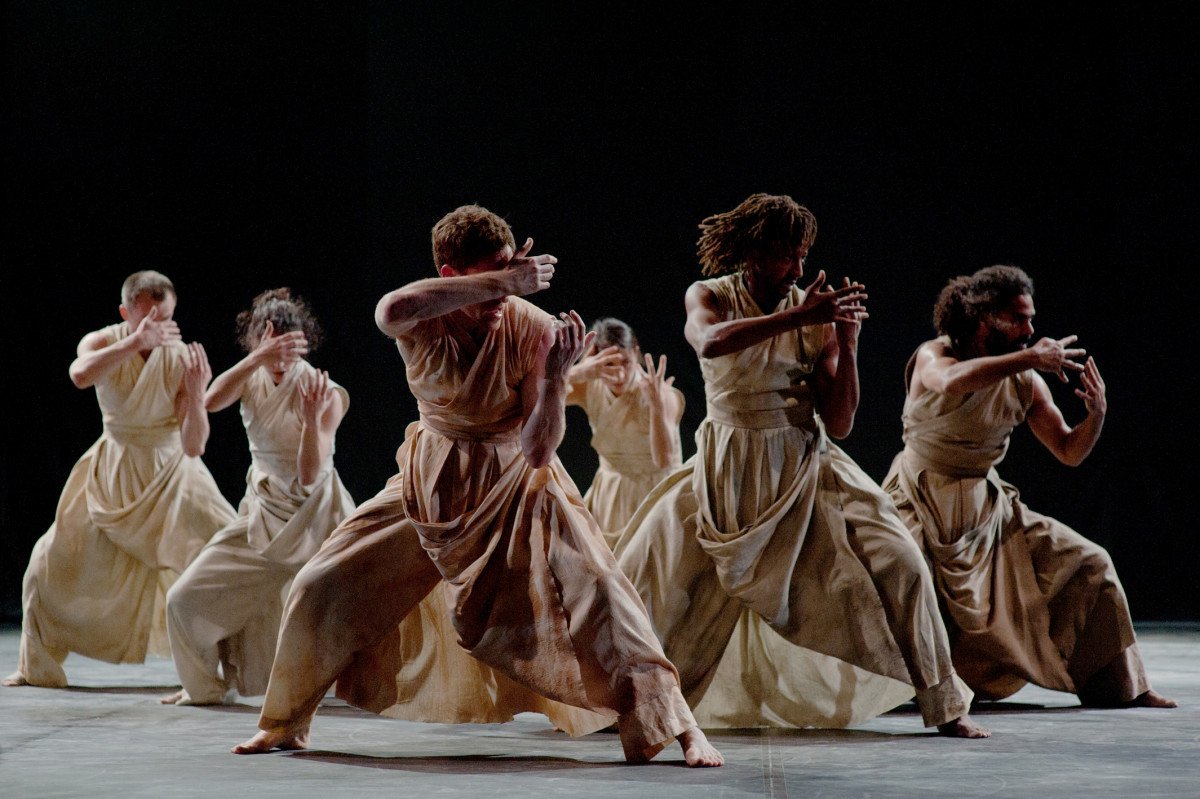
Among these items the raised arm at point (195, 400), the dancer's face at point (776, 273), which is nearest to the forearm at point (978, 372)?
the dancer's face at point (776, 273)

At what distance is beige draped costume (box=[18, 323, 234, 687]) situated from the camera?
548 cm

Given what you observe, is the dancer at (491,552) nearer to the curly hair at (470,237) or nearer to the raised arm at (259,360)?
the curly hair at (470,237)

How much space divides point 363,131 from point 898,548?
4.71 m

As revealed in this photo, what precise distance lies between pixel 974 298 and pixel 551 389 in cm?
200

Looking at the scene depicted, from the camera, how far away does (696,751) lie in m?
3.33

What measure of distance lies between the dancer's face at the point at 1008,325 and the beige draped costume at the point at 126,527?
9.56ft

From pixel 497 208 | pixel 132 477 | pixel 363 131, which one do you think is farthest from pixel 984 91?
pixel 132 477

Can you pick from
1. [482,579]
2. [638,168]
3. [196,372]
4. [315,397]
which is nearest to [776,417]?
[482,579]

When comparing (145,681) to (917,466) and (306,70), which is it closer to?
(917,466)

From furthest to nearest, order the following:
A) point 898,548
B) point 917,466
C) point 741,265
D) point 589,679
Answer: point 917,466 < point 741,265 < point 898,548 < point 589,679

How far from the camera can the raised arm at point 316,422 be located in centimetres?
468

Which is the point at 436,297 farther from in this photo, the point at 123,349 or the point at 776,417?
the point at 123,349

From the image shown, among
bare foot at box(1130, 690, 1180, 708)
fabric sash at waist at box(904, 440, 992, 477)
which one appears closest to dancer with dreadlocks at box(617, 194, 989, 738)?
fabric sash at waist at box(904, 440, 992, 477)

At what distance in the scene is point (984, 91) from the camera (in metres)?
7.49
